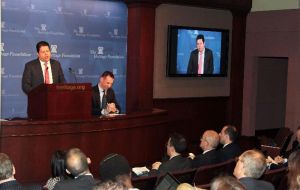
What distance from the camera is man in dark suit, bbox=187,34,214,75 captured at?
10.7m

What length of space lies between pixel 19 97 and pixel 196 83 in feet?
12.3

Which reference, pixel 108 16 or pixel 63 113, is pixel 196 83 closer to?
pixel 108 16

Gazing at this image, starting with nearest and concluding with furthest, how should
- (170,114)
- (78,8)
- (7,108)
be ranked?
(7,108) → (78,8) → (170,114)

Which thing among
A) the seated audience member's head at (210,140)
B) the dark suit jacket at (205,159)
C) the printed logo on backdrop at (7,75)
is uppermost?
the printed logo on backdrop at (7,75)

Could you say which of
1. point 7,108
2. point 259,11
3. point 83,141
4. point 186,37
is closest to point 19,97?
point 7,108

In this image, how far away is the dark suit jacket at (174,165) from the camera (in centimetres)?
516

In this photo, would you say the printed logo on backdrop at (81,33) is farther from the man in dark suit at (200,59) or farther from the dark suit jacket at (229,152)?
the dark suit jacket at (229,152)

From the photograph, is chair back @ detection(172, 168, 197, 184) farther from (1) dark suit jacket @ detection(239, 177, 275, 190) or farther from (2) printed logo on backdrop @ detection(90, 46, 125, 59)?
(2) printed logo on backdrop @ detection(90, 46, 125, 59)

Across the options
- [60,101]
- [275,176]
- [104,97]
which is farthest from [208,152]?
[104,97]

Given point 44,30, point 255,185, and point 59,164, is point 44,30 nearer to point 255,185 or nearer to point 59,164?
point 59,164

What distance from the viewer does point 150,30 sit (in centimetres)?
991

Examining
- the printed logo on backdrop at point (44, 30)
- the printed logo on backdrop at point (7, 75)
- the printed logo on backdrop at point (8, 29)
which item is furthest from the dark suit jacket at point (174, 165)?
the printed logo on backdrop at point (44, 30)

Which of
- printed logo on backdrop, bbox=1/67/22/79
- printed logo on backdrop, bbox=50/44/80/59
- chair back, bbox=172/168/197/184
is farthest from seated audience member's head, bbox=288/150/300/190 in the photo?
printed logo on backdrop, bbox=50/44/80/59

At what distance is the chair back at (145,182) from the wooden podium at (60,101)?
102 inches
